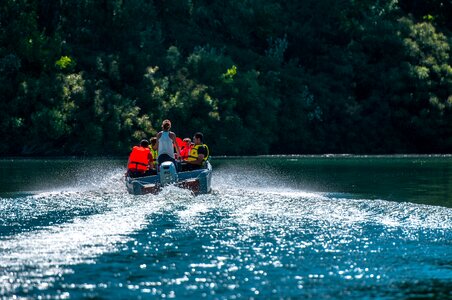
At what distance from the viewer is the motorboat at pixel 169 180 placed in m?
29.4

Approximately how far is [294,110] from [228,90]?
6.03m

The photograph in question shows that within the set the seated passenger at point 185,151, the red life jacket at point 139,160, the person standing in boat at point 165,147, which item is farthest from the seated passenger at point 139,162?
the seated passenger at point 185,151

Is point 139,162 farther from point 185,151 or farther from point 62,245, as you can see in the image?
point 62,245

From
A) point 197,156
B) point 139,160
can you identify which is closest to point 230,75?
point 197,156

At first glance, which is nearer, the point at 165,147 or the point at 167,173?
the point at 167,173

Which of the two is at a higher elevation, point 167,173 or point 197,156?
point 197,156

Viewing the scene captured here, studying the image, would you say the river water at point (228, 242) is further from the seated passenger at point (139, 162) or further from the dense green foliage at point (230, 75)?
the dense green foliage at point (230, 75)

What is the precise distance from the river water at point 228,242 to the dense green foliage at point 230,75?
2477cm

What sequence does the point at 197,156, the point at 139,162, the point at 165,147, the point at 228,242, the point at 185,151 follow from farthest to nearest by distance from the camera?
the point at 185,151 < the point at 197,156 < the point at 139,162 < the point at 165,147 < the point at 228,242

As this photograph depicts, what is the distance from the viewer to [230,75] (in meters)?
67.6

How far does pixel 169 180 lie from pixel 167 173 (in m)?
0.21

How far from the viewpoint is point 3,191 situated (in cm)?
3375

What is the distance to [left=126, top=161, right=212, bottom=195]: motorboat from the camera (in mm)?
29359

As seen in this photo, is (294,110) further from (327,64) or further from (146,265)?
(146,265)
